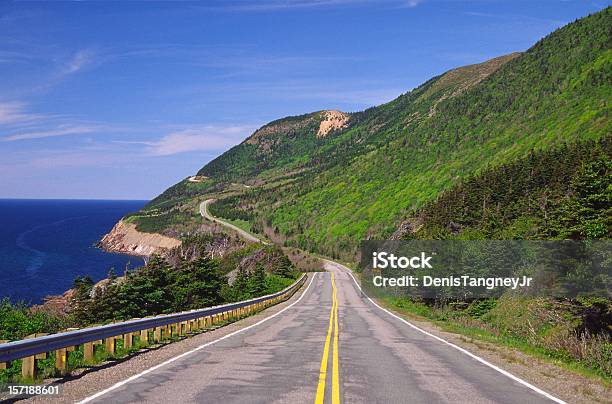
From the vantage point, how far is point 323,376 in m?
11.1

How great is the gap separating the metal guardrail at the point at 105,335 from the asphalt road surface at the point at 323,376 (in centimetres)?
A: 174

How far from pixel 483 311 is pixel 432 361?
32.7 m

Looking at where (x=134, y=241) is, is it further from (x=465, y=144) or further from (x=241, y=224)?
(x=465, y=144)

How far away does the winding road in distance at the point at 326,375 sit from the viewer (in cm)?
929

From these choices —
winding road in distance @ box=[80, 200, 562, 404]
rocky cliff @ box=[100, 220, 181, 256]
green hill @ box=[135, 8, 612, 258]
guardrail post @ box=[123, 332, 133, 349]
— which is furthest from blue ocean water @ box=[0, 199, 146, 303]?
winding road in distance @ box=[80, 200, 562, 404]

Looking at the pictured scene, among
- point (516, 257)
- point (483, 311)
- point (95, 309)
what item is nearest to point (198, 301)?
point (95, 309)

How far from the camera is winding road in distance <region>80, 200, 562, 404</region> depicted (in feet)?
30.5

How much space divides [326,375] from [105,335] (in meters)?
→ 5.54

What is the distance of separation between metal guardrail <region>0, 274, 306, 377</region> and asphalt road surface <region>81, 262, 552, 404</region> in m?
1.74

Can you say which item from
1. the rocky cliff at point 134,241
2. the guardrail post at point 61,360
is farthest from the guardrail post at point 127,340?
the rocky cliff at point 134,241

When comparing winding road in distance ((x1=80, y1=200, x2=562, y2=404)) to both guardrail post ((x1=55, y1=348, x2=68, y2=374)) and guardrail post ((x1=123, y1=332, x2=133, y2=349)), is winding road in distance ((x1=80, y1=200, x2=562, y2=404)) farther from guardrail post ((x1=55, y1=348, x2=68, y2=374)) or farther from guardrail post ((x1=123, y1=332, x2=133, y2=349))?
guardrail post ((x1=123, y1=332, x2=133, y2=349))

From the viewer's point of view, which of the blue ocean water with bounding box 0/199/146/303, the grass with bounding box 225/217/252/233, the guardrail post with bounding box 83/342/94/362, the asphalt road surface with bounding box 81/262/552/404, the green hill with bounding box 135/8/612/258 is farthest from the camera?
the grass with bounding box 225/217/252/233

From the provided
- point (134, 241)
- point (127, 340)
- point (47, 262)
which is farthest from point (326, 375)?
point (134, 241)

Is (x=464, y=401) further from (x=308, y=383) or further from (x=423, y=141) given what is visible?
(x=423, y=141)
